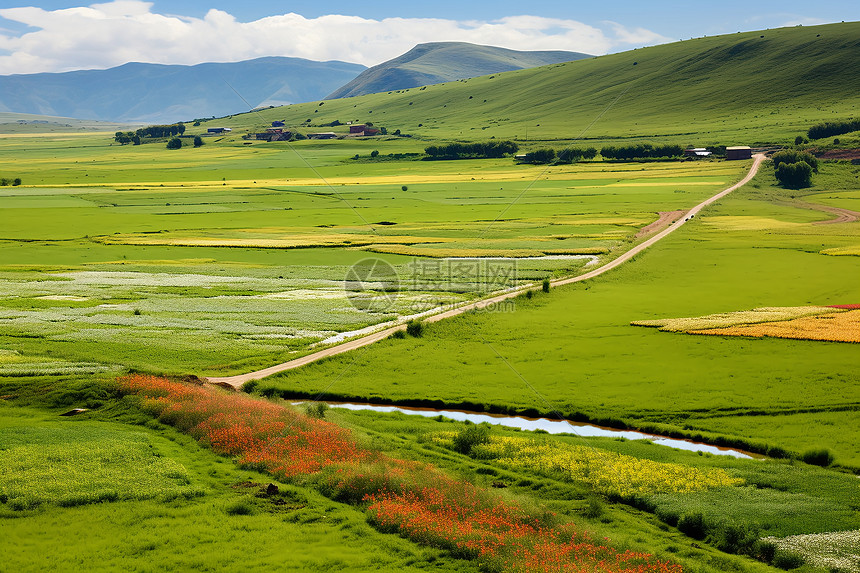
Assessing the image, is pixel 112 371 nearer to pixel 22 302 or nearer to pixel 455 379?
pixel 455 379

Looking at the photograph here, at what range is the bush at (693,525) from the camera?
25.9m

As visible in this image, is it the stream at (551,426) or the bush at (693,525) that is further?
the stream at (551,426)

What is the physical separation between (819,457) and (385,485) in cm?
1980

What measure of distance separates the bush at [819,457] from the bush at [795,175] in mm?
139063

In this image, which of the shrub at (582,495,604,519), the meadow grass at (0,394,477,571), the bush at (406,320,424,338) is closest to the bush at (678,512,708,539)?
the shrub at (582,495,604,519)

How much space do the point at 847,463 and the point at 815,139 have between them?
→ 194474mm

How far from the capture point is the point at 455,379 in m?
45.5

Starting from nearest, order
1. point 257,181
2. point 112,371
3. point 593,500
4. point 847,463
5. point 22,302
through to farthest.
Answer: point 593,500 → point 847,463 → point 112,371 → point 22,302 → point 257,181

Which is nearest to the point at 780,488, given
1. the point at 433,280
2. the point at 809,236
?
the point at 433,280

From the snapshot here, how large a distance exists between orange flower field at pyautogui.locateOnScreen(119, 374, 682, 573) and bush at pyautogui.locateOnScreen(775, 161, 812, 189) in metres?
147

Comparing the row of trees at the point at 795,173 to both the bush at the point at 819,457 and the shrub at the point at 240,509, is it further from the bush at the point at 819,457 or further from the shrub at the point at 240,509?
the shrub at the point at 240,509

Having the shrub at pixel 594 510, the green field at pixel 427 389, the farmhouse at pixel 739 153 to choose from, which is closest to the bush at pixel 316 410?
the green field at pixel 427 389

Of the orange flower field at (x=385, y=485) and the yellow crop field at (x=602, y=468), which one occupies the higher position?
the orange flower field at (x=385, y=485)

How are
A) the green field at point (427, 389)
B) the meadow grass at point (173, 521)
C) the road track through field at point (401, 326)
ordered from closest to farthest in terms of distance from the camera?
1. the meadow grass at point (173, 521)
2. the green field at point (427, 389)
3. the road track through field at point (401, 326)
